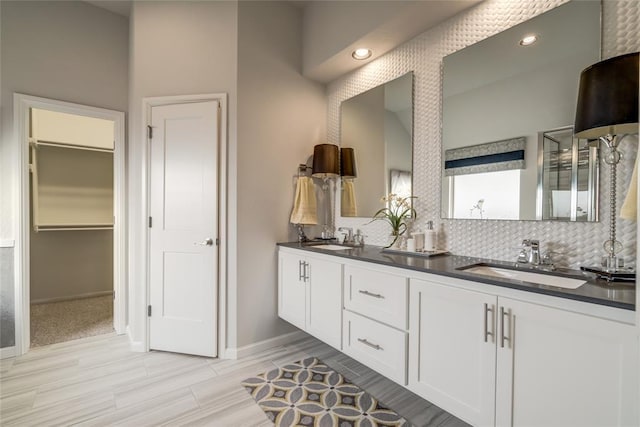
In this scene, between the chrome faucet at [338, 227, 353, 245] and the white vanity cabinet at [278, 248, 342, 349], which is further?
the chrome faucet at [338, 227, 353, 245]

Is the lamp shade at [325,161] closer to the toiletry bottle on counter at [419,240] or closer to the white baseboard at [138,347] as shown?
the toiletry bottle on counter at [419,240]

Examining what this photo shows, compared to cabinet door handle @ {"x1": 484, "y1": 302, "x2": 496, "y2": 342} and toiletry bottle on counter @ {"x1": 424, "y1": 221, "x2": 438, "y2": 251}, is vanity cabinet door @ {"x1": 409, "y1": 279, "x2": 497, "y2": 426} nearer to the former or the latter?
cabinet door handle @ {"x1": 484, "y1": 302, "x2": 496, "y2": 342}

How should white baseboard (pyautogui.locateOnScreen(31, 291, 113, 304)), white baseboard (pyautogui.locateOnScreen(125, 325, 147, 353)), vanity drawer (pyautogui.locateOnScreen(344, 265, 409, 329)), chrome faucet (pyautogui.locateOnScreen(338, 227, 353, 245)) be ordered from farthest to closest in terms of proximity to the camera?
white baseboard (pyautogui.locateOnScreen(31, 291, 113, 304)), chrome faucet (pyautogui.locateOnScreen(338, 227, 353, 245)), white baseboard (pyautogui.locateOnScreen(125, 325, 147, 353)), vanity drawer (pyautogui.locateOnScreen(344, 265, 409, 329))

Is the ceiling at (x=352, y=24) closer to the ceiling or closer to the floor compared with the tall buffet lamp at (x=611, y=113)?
closer to the ceiling

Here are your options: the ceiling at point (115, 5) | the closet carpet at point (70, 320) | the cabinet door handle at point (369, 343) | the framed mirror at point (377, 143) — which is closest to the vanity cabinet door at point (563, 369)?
the cabinet door handle at point (369, 343)

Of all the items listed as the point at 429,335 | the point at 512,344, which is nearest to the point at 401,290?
the point at 429,335

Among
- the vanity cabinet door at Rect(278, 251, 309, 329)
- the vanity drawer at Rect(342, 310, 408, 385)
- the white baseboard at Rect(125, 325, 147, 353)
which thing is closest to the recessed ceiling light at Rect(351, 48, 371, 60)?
the vanity cabinet door at Rect(278, 251, 309, 329)

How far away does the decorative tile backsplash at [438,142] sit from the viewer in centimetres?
138

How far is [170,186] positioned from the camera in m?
2.49

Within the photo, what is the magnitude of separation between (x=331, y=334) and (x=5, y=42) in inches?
140

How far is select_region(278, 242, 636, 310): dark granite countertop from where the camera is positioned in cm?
102

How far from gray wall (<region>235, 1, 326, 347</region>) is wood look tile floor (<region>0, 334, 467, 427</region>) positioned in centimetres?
39

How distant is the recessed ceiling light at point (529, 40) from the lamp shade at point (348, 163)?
141 centimetres

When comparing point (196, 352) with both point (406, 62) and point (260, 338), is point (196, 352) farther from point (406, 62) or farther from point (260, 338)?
point (406, 62)
